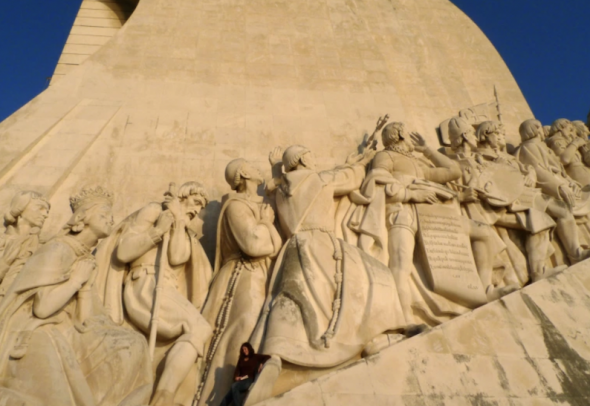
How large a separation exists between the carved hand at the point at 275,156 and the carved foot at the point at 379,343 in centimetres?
240

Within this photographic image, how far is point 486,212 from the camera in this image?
23.0 ft

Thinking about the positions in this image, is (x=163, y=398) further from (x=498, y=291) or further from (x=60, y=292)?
(x=498, y=291)

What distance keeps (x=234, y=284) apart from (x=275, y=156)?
183cm

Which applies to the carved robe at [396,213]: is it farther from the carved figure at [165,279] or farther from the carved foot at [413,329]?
the carved figure at [165,279]

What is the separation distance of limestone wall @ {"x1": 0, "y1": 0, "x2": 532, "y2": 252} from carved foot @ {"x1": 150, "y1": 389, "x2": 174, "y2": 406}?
1.91 metres

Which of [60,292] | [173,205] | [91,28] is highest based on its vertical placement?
[60,292]

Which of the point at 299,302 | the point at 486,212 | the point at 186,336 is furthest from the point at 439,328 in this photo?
the point at 486,212

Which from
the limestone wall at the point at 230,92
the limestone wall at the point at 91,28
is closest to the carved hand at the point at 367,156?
the limestone wall at the point at 230,92

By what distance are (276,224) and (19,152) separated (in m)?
2.90

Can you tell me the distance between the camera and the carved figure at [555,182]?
7055 mm

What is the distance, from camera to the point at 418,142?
294 inches

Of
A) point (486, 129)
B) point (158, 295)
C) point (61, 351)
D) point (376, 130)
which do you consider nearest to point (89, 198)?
point (158, 295)

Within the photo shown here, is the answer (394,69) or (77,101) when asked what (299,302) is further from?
(394,69)

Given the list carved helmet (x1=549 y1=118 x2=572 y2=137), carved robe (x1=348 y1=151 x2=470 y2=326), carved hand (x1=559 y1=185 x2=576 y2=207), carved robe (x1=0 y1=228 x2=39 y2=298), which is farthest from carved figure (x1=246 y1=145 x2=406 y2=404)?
carved helmet (x1=549 y1=118 x2=572 y2=137)
